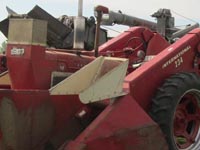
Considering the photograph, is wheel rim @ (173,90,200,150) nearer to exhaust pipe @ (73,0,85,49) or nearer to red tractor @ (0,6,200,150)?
red tractor @ (0,6,200,150)

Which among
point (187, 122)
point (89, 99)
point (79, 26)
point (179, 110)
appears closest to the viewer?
point (89, 99)

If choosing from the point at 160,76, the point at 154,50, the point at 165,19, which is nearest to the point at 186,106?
the point at 160,76

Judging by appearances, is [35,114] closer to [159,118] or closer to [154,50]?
[159,118]

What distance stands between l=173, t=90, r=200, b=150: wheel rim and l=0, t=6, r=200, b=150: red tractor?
1 cm

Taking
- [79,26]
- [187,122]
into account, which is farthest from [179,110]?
[79,26]

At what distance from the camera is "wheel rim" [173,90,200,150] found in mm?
5441

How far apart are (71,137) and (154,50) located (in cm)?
232

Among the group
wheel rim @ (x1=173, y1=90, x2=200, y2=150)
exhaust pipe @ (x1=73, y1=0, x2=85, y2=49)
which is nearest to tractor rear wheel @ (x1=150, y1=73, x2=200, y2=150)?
wheel rim @ (x1=173, y1=90, x2=200, y2=150)

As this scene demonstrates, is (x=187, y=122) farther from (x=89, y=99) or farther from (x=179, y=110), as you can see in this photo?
(x=89, y=99)

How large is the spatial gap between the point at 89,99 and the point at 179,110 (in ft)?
5.01

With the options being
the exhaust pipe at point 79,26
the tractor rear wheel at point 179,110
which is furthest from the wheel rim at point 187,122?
the exhaust pipe at point 79,26

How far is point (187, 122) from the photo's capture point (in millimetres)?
5633

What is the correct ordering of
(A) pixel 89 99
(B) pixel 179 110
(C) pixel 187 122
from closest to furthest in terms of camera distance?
(A) pixel 89 99, (B) pixel 179 110, (C) pixel 187 122

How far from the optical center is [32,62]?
4605 mm
